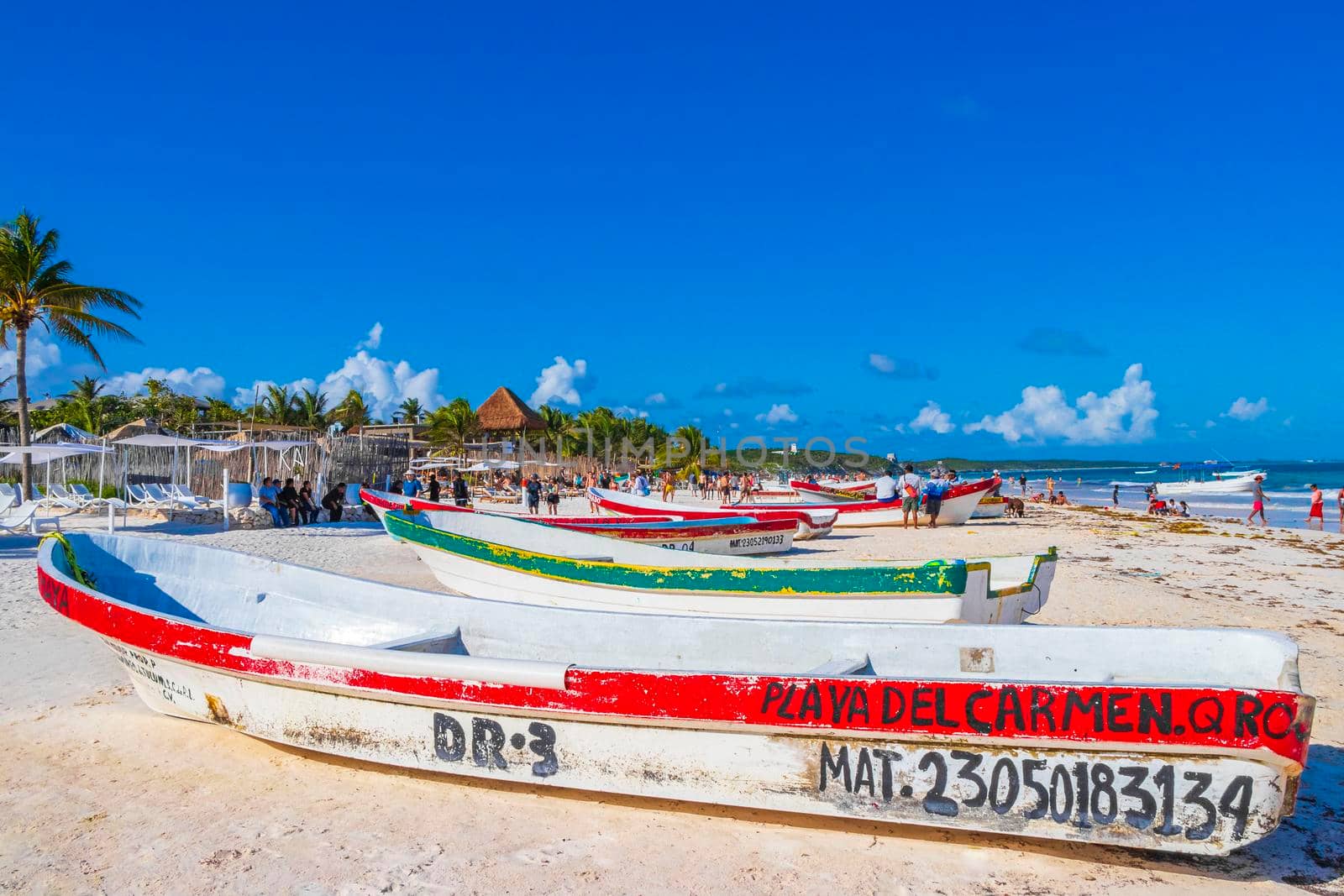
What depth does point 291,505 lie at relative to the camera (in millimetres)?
17750

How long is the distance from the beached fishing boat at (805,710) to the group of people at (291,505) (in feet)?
43.9

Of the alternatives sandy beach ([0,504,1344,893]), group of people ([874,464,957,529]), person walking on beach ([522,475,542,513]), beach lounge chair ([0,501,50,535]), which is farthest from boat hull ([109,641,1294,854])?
person walking on beach ([522,475,542,513])

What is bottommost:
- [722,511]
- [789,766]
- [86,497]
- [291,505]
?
[789,766]

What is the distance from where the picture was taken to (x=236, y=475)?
2927 centimetres

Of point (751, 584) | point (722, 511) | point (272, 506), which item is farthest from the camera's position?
point (272, 506)

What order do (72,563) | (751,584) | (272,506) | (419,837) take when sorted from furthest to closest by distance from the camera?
(272,506), (751,584), (72,563), (419,837)

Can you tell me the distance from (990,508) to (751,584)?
21680 millimetres

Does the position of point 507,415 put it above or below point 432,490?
above

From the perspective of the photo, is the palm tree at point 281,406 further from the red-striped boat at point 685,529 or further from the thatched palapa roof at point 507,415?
the red-striped boat at point 685,529

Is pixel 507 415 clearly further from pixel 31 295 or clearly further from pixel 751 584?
pixel 751 584

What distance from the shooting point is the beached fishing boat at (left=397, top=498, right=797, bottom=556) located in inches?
473

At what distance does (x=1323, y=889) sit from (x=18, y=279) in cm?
2636

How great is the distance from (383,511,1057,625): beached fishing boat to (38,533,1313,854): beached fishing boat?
5.03 feet

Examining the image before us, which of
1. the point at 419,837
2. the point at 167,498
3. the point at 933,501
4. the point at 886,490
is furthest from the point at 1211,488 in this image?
the point at 419,837
